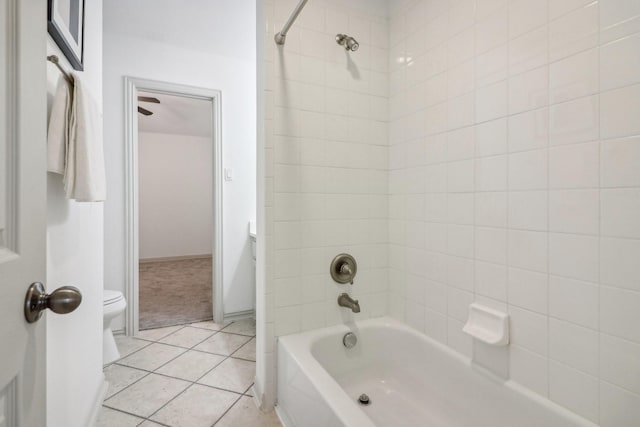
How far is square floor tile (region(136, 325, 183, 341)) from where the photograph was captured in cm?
242

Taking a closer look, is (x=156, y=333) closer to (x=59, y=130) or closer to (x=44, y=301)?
(x=59, y=130)

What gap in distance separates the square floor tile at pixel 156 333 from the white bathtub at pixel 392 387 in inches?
54.3

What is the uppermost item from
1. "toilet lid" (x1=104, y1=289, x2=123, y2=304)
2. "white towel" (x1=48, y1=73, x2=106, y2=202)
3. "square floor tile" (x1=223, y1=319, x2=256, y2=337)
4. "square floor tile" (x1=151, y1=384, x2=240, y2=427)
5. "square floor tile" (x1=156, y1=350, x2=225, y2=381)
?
"white towel" (x1=48, y1=73, x2=106, y2=202)

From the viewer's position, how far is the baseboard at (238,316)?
2763mm

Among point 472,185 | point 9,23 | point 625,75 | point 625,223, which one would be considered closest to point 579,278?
point 625,223

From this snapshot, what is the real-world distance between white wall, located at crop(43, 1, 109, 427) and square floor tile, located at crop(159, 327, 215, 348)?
2.25 ft

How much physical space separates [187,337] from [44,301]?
211 centimetres

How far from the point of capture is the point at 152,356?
2.13 metres

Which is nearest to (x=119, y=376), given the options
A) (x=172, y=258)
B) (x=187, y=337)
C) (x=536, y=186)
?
(x=187, y=337)

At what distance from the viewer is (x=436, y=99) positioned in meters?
1.52

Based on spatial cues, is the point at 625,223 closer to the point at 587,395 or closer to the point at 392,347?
the point at 587,395

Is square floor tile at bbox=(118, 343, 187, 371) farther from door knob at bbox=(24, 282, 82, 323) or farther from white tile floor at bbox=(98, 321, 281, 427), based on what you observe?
door knob at bbox=(24, 282, 82, 323)

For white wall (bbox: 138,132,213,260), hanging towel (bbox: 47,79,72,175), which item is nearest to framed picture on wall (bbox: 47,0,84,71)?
hanging towel (bbox: 47,79,72,175)

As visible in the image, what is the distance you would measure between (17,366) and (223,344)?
1.97 metres
